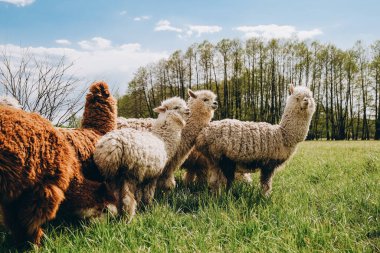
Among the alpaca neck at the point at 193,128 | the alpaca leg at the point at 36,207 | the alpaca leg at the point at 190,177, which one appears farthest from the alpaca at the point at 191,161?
the alpaca leg at the point at 36,207

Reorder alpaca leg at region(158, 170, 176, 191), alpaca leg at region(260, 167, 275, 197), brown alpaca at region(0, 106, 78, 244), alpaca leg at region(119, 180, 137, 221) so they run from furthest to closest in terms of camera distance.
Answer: alpaca leg at region(260, 167, 275, 197) < alpaca leg at region(158, 170, 176, 191) < alpaca leg at region(119, 180, 137, 221) < brown alpaca at region(0, 106, 78, 244)

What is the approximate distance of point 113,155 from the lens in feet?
12.0

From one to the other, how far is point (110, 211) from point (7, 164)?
136 cm

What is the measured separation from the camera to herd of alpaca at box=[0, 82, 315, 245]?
2.92 meters

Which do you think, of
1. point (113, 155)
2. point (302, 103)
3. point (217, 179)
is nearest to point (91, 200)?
point (113, 155)

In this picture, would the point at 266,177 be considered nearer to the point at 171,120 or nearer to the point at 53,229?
the point at 171,120

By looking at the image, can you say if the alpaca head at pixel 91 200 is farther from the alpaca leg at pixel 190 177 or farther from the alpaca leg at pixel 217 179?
the alpaca leg at pixel 190 177

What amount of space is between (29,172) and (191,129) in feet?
11.0

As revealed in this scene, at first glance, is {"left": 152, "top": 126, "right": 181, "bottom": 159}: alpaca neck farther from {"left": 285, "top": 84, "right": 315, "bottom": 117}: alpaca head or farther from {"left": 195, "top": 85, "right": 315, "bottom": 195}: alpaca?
{"left": 285, "top": 84, "right": 315, "bottom": 117}: alpaca head

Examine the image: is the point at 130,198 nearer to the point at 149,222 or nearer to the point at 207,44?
the point at 149,222

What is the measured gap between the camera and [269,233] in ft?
11.4

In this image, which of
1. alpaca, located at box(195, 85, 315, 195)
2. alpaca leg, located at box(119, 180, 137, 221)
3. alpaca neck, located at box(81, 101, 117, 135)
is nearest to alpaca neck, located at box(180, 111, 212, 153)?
alpaca, located at box(195, 85, 315, 195)

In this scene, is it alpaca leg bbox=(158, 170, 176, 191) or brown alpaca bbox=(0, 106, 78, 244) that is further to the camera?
alpaca leg bbox=(158, 170, 176, 191)

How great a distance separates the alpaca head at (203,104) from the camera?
6047 millimetres
